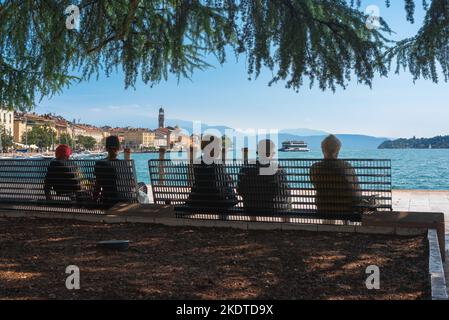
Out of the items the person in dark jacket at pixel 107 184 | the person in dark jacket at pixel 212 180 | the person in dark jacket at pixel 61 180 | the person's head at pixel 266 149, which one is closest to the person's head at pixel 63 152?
the person in dark jacket at pixel 61 180

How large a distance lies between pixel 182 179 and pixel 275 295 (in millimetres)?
3583

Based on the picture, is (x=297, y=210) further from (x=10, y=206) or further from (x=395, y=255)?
(x=10, y=206)

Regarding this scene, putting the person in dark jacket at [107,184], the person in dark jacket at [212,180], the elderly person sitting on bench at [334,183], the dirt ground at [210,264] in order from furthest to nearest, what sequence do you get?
the person in dark jacket at [107,184] → the person in dark jacket at [212,180] → the elderly person sitting on bench at [334,183] → the dirt ground at [210,264]

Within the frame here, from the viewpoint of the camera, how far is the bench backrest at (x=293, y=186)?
6070 millimetres

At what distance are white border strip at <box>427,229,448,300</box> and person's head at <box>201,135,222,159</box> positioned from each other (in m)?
2.88

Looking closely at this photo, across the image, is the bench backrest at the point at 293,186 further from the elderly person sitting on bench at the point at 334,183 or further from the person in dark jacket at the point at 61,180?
the person in dark jacket at the point at 61,180

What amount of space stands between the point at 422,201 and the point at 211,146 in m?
7.92

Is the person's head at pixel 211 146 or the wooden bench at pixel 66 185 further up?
the person's head at pixel 211 146

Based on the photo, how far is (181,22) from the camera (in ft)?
25.4

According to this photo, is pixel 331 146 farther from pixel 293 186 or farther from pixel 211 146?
pixel 211 146

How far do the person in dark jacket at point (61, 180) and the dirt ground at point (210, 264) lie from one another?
1436 millimetres

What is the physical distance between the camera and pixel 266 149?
20.6ft

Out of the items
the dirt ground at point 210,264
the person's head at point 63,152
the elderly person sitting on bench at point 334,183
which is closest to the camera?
the dirt ground at point 210,264

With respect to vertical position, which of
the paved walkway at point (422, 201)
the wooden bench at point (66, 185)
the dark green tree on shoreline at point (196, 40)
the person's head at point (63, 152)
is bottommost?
the paved walkway at point (422, 201)
